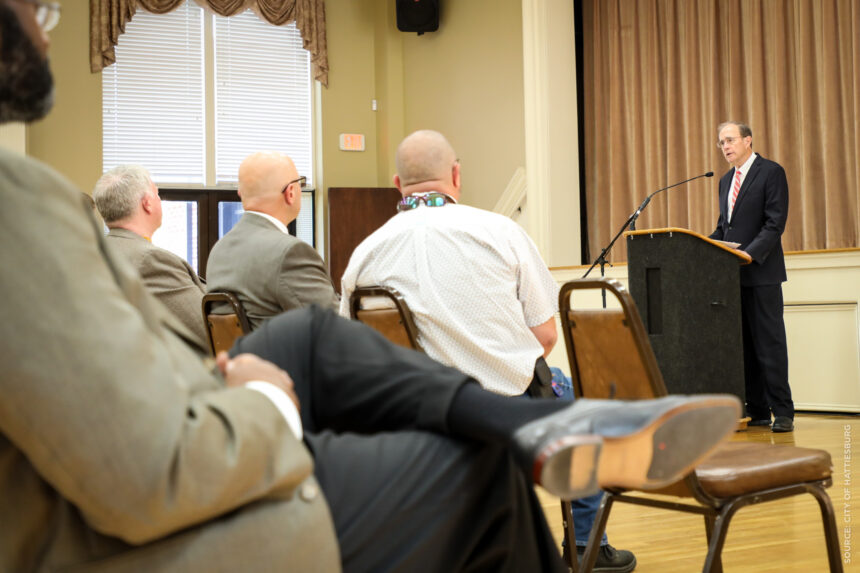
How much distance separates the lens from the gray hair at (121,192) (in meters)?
3.34

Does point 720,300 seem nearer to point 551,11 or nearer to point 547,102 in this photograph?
point 547,102

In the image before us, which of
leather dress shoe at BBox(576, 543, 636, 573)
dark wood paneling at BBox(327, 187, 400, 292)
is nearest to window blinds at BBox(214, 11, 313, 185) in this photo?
dark wood paneling at BBox(327, 187, 400, 292)

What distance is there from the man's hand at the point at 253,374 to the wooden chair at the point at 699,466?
0.78m

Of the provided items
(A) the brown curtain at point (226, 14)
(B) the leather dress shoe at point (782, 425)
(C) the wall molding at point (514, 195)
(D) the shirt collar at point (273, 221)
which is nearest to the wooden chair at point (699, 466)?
(D) the shirt collar at point (273, 221)

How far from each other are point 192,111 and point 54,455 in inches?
332

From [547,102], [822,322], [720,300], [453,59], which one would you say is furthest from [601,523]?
[453,59]

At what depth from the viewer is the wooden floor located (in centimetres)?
232

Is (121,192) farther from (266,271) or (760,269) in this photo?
(760,269)

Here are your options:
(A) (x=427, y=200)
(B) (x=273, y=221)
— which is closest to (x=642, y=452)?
(A) (x=427, y=200)

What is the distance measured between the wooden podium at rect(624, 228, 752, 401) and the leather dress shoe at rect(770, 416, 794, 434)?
0.26 m

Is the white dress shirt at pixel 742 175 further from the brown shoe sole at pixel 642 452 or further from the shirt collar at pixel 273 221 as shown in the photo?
the brown shoe sole at pixel 642 452

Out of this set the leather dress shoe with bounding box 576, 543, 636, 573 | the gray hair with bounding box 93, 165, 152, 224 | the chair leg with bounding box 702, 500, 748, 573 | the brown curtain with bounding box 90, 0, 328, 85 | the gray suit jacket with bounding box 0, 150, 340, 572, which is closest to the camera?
the gray suit jacket with bounding box 0, 150, 340, 572

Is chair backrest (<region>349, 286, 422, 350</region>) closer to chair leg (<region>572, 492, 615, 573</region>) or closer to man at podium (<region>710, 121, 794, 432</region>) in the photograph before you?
chair leg (<region>572, 492, 615, 573</region>)

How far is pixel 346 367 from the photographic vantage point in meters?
1.11
